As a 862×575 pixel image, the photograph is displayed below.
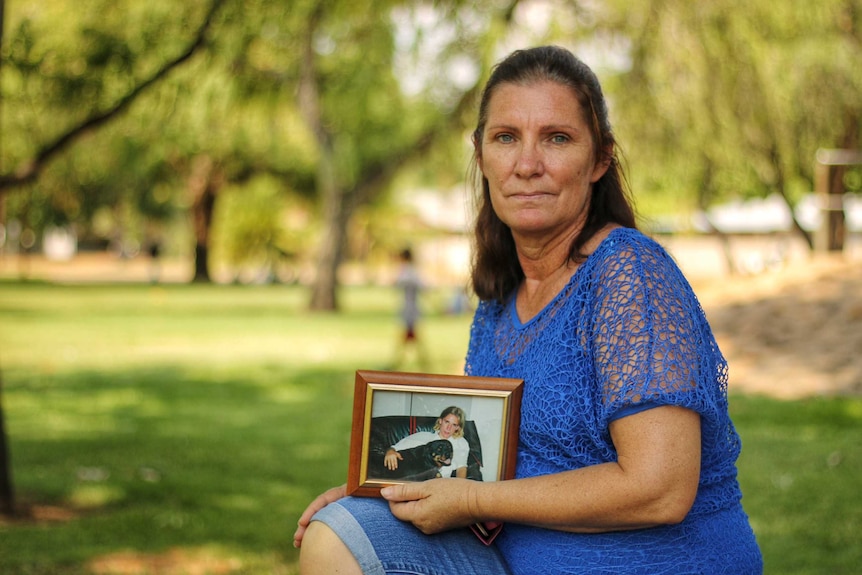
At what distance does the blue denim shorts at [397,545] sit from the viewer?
192cm

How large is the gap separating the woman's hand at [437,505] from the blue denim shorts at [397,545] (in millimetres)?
26

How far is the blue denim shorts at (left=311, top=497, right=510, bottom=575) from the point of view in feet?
6.30

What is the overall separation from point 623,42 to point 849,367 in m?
4.46

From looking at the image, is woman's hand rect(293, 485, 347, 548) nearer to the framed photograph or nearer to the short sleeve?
the framed photograph

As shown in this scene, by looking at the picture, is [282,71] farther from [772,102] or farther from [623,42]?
[772,102]

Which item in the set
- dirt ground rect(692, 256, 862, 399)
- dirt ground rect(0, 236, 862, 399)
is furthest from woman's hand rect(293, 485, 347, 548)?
dirt ground rect(692, 256, 862, 399)

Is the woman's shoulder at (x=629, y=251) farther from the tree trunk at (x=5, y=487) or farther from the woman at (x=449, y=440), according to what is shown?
the tree trunk at (x=5, y=487)

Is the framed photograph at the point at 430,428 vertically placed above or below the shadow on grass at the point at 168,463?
above

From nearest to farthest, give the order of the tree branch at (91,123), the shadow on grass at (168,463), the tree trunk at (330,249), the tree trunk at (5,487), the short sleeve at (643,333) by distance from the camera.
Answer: the short sleeve at (643,333) → the shadow on grass at (168,463) → the tree trunk at (5,487) → the tree branch at (91,123) → the tree trunk at (330,249)

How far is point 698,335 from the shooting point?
6.32 feet

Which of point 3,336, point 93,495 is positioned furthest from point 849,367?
point 3,336

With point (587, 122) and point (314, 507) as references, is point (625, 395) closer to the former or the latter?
point (587, 122)

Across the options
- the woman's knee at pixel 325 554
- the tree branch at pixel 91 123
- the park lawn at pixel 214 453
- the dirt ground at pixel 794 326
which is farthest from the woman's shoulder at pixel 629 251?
the dirt ground at pixel 794 326

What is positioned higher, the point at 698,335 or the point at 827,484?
the point at 698,335
